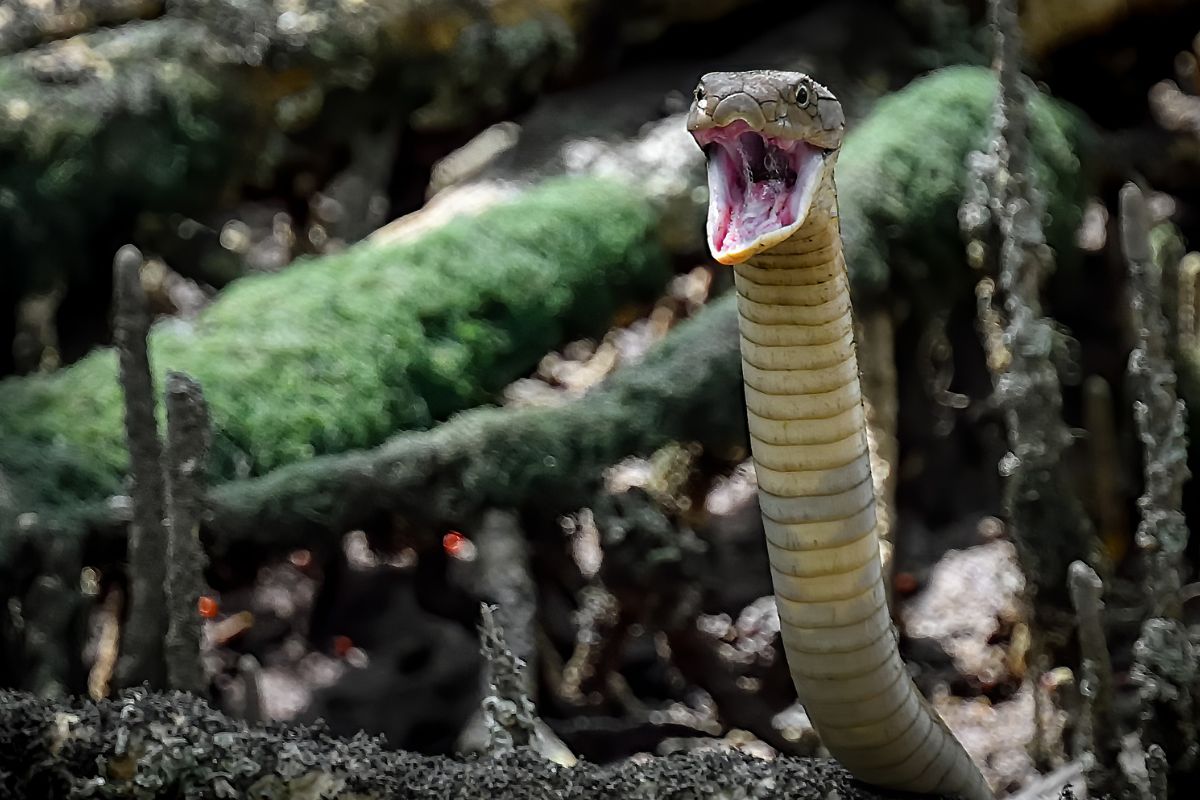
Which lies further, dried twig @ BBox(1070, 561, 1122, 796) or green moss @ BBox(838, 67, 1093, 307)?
green moss @ BBox(838, 67, 1093, 307)

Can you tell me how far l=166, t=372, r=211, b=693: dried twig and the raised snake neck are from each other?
105cm

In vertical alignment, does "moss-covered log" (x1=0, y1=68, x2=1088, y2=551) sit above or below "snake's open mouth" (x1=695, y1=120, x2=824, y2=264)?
below

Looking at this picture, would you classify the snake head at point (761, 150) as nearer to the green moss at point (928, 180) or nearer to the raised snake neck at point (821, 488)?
the raised snake neck at point (821, 488)

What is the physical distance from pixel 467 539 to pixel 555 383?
1.90 meters

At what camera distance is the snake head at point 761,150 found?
1.79 meters

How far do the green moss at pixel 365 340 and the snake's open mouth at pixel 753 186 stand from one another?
2.09 m

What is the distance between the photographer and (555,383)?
17.7 ft

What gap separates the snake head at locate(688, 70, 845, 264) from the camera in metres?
1.79

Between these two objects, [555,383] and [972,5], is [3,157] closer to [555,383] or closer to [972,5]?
[555,383]

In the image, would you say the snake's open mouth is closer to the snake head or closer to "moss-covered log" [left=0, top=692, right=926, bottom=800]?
the snake head

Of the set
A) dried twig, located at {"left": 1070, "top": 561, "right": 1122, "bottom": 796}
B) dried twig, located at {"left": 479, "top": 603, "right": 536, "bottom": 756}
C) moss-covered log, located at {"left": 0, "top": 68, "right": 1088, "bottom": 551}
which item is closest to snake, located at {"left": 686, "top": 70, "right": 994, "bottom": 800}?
dried twig, located at {"left": 1070, "top": 561, "right": 1122, "bottom": 796}

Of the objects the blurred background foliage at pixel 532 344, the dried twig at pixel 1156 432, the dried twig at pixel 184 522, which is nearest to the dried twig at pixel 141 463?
the dried twig at pixel 184 522

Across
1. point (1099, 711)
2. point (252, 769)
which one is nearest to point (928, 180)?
point (1099, 711)

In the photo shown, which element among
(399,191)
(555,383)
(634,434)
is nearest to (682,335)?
(634,434)
